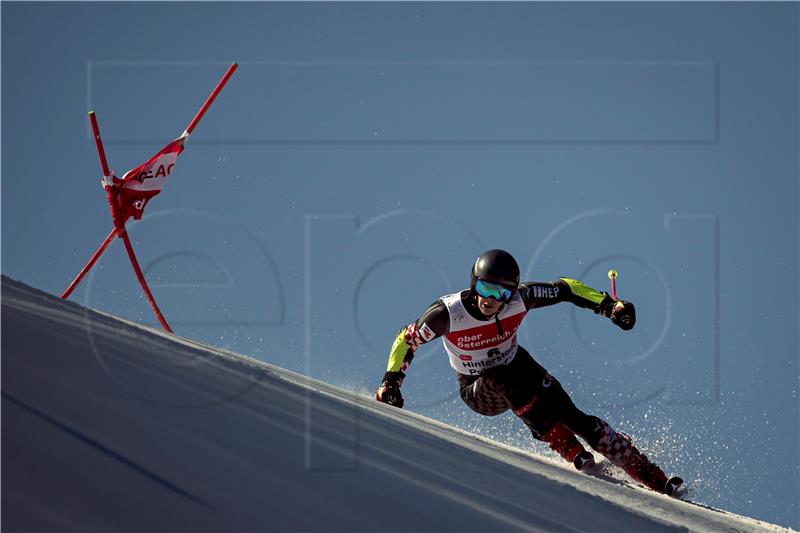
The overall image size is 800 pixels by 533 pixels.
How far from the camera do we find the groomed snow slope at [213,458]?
283cm

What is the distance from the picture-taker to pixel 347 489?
3.26 meters

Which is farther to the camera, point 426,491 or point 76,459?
point 426,491

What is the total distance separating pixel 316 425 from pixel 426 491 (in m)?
0.61

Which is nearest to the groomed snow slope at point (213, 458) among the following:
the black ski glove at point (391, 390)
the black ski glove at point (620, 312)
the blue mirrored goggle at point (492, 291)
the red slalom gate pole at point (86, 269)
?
the black ski glove at point (391, 390)

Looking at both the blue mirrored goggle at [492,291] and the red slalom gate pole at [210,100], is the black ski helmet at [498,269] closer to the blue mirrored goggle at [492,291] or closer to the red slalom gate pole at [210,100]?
the blue mirrored goggle at [492,291]

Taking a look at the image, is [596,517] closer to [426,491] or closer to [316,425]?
[426,491]

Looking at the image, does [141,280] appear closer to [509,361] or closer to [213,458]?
[509,361]

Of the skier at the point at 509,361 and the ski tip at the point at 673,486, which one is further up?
the skier at the point at 509,361

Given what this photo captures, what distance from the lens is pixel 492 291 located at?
6031mm

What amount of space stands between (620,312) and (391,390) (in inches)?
66.5

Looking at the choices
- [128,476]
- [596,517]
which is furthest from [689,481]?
[128,476]

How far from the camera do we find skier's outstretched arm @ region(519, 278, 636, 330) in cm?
640

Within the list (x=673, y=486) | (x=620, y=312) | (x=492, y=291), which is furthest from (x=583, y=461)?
(x=492, y=291)

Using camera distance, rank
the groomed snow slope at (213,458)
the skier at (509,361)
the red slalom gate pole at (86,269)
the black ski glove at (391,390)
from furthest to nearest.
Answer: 1. the red slalom gate pole at (86,269)
2. the skier at (509,361)
3. the black ski glove at (391,390)
4. the groomed snow slope at (213,458)
